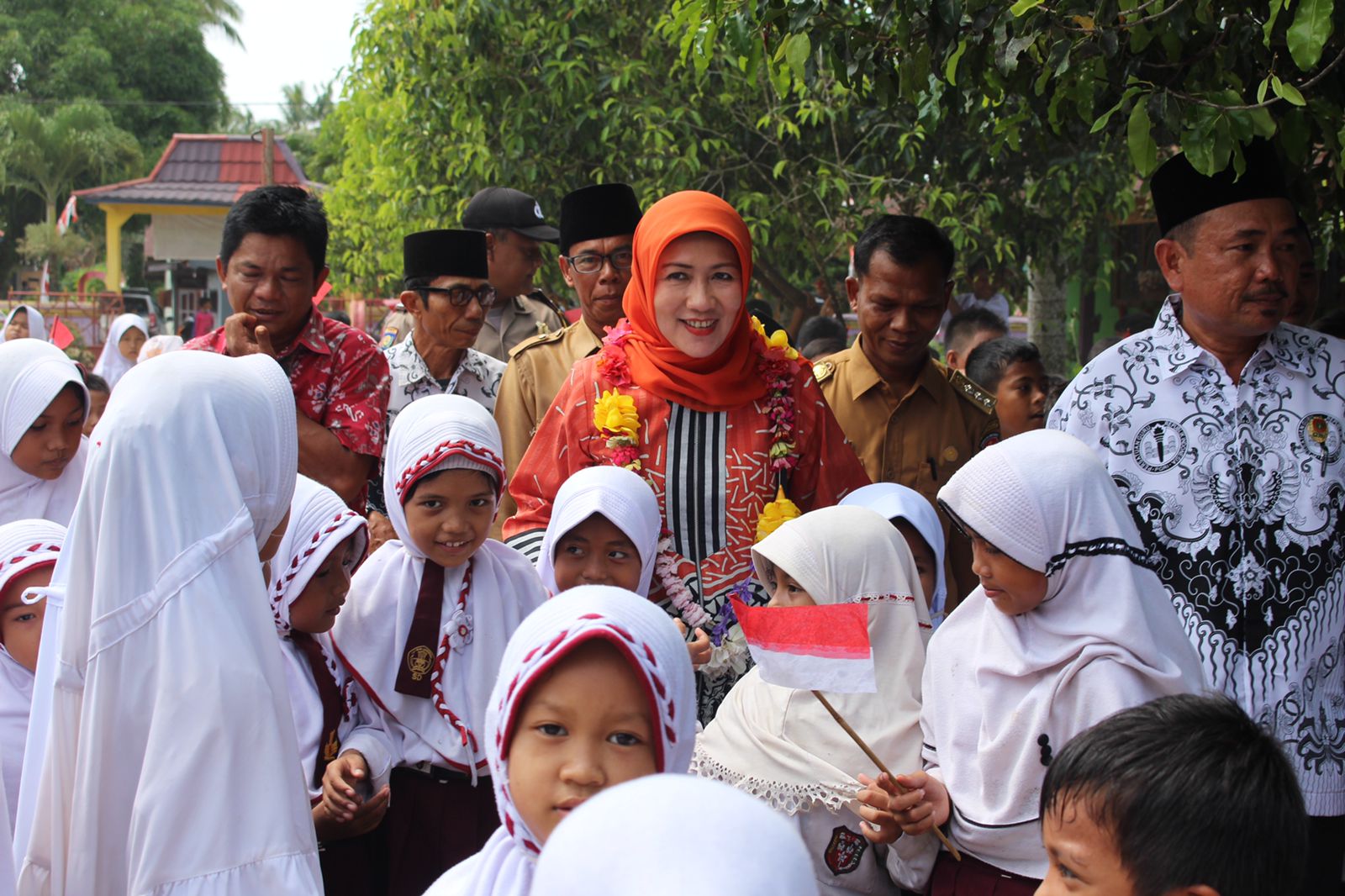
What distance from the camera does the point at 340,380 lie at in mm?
4426

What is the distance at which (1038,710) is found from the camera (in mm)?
2986

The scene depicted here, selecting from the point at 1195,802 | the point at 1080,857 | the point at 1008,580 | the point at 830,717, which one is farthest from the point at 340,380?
the point at 1195,802

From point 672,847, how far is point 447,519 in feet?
7.89

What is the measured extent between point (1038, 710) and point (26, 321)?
12.3 m

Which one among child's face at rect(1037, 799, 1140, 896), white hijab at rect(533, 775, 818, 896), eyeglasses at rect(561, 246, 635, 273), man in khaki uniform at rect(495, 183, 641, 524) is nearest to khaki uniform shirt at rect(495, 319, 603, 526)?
man in khaki uniform at rect(495, 183, 641, 524)

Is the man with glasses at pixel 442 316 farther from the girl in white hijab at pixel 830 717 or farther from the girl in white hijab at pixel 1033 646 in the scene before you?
the girl in white hijab at pixel 1033 646

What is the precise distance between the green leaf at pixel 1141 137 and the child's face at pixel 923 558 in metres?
1.27

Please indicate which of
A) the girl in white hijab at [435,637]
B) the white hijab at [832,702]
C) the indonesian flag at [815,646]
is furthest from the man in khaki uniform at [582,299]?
the indonesian flag at [815,646]

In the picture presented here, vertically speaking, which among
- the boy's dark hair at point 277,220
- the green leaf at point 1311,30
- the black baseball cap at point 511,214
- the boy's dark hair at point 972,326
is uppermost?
the green leaf at point 1311,30

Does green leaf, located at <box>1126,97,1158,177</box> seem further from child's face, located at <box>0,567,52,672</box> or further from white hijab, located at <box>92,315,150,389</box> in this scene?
white hijab, located at <box>92,315,150,389</box>

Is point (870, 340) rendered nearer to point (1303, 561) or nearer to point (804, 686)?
point (1303, 561)

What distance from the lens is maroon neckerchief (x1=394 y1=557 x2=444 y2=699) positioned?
3.53 m

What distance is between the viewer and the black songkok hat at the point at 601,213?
5168 mm

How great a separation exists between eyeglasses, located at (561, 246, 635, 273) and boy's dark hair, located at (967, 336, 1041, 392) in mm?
1774
